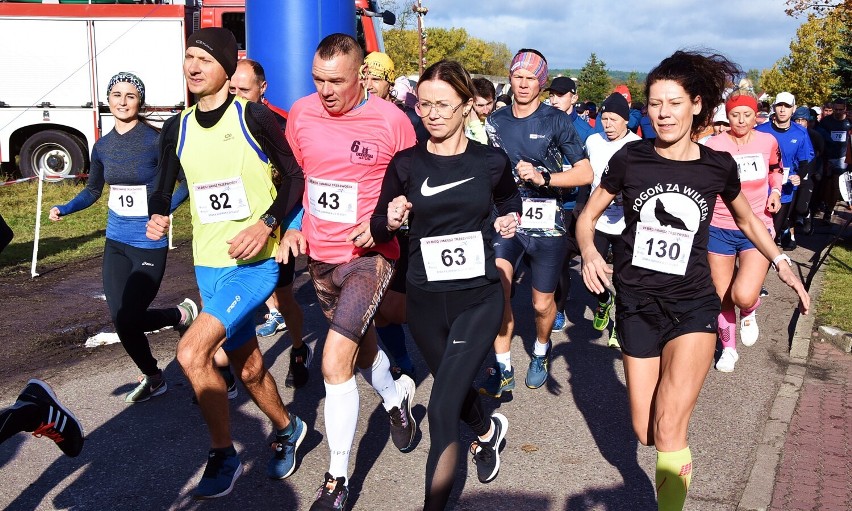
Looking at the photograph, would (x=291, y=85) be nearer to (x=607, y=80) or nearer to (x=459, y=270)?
(x=459, y=270)

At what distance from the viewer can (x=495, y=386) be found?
5.77 m

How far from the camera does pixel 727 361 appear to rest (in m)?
6.61

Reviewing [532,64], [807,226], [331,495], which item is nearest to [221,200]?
[331,495]

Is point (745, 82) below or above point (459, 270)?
above

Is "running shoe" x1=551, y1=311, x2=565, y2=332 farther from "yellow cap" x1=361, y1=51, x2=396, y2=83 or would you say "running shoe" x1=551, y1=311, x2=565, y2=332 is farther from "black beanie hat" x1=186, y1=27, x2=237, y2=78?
"black beanie hat" x1=186, y1=27, x2=237, y2=78

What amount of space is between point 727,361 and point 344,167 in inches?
146

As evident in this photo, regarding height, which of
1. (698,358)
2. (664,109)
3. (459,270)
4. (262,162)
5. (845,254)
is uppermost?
(664,109)

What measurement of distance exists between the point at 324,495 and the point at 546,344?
2662 mm

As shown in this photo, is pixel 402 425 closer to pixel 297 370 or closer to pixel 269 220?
pixel 269 220

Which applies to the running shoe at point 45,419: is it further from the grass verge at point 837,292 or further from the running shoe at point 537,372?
the grass verge at point 837,292

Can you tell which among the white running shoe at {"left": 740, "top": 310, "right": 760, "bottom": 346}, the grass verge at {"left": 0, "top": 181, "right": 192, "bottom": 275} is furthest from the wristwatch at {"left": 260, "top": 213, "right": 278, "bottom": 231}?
the grass verge at {"left": 0, "top": 181, "right": 192, "bottom": 275}

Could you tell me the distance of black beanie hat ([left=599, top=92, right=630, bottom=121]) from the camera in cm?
717

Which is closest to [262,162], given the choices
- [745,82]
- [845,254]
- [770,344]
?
[745,82]

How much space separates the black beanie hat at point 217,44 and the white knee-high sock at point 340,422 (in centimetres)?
169
